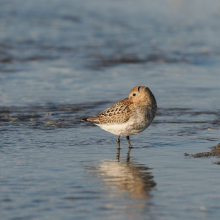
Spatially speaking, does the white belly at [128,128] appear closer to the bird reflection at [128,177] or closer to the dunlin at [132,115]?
the dunlin at [132,115]

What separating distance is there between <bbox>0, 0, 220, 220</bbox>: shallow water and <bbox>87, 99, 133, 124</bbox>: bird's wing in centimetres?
40

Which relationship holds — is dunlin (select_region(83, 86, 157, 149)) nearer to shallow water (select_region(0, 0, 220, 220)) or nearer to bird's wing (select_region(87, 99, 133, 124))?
bird's wing (select_region(87, 99, 133, 124))

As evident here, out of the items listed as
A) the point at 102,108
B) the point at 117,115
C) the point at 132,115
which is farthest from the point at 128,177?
the point at 102,108

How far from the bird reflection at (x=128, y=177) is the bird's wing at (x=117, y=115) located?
0.98 meters

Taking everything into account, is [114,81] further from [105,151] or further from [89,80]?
[105,151]

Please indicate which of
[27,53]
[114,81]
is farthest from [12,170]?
[27,53]

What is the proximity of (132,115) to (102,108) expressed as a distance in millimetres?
3478

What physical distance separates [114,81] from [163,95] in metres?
2.19

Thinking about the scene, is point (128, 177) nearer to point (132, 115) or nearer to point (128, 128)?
point (128, 128)

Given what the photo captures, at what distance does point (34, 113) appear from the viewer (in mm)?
12820

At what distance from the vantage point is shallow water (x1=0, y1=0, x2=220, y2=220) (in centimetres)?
696

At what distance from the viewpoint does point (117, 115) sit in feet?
33.4

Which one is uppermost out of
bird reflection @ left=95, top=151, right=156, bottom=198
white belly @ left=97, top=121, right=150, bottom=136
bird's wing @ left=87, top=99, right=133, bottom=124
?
bird's wing @ left=87, top=99, right=133, bottom=124

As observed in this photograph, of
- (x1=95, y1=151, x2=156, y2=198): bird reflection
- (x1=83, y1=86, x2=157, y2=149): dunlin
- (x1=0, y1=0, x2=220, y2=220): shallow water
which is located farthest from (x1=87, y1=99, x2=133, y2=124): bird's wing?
(x1=95, y1=151, x2=156, y2=198): bird reflection
